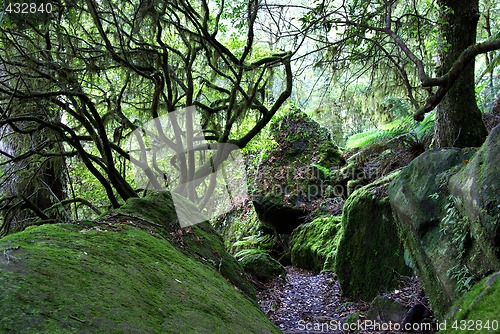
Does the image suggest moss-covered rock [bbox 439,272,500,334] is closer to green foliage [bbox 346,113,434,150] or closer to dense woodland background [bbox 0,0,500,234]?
dense woodland background [bbox 0,0,500,234]

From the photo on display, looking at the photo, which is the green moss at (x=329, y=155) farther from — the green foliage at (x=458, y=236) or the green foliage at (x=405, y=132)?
the green foliage at (x=458, y=236)

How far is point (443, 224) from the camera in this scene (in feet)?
11.2

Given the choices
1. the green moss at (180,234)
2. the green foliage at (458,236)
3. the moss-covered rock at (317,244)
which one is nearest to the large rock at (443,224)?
the green foliage at (458,236)

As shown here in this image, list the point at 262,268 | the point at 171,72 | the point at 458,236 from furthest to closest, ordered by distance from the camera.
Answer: the point at 262,268 < the point at 171,72 < the point at 458,236

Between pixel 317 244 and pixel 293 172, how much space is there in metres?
3.99

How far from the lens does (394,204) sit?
14.7ft

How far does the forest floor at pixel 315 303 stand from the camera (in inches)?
172

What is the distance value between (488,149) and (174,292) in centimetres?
265

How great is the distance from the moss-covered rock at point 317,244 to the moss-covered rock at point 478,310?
5.03m

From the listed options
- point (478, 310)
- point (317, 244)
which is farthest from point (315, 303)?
point (478, 310)

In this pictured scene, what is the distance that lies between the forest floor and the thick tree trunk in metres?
2.01

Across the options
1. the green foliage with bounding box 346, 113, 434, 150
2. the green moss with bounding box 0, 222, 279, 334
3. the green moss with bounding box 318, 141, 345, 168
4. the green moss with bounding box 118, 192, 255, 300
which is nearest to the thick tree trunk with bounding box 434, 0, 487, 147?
the green foliage with bounding box 346, 113, 434, 150

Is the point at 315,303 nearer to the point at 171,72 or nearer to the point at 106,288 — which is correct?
the point at 106,288

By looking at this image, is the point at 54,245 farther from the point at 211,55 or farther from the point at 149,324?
the point at 211,55
